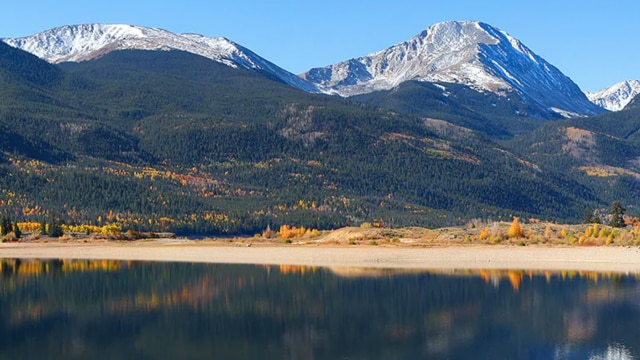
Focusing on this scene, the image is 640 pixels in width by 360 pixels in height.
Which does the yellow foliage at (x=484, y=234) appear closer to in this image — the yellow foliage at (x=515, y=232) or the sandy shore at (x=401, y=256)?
the yellow foliage at (x=515, y=232)

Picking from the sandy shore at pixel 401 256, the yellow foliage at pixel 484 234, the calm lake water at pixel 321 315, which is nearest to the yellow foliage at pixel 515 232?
the yellow foliage at pixel 484 234

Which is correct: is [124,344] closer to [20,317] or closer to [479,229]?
[20,317]

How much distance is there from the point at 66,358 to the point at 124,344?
6633 millimetres

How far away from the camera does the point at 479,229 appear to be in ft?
634

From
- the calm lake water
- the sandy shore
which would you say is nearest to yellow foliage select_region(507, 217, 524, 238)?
the sandy shore

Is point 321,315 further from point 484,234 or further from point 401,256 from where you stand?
point 484,234

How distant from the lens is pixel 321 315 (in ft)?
321

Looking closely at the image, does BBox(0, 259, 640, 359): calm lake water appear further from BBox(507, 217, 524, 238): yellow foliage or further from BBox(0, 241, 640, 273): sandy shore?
BBox(507, 217, 524, 238): yellow foliage

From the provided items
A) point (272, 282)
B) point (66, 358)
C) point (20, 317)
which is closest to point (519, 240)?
point (272, 282)

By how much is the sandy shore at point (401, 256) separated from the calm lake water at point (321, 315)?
13.2 metres

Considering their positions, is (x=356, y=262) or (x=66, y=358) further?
(x=356, y=262)

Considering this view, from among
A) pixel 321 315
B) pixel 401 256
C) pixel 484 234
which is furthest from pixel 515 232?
pixel 321 315

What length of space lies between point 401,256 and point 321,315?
66.6 metres

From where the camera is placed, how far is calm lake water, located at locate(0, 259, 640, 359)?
7969cm
